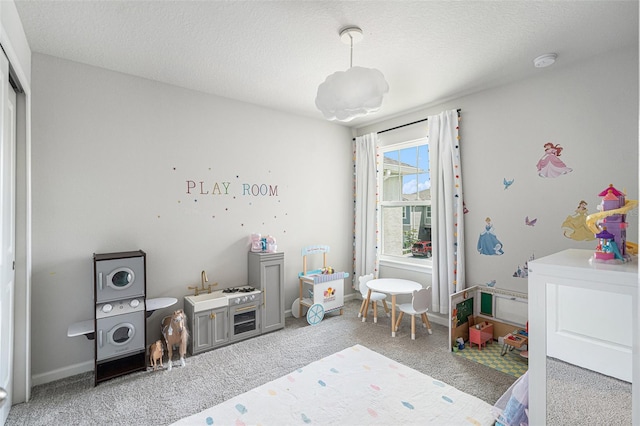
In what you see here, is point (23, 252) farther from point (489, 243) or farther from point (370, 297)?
point (489, 243)

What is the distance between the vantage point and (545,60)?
244 cm

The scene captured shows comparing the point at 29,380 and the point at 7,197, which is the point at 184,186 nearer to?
the point at 7,197

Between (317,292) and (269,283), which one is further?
(317,292)

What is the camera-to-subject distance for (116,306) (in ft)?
7.98

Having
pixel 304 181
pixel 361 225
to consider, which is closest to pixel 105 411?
pixel 304 181

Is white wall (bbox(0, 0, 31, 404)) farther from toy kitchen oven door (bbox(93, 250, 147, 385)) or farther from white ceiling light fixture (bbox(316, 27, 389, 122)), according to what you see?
white ceiling light fixture (bbox(316, 27, 389, 122))

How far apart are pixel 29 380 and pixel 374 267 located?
135 inches

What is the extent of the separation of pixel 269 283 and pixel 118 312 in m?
1.38

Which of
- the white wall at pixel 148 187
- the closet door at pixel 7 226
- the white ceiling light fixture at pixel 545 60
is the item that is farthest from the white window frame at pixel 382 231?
the closet door at pixel 7 226

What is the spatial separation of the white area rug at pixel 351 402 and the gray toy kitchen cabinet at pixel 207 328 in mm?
832

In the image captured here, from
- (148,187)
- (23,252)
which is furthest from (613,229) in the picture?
(23,252)

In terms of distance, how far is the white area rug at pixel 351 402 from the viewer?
6.30ft

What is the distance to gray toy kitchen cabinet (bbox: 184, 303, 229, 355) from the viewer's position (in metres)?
2.79

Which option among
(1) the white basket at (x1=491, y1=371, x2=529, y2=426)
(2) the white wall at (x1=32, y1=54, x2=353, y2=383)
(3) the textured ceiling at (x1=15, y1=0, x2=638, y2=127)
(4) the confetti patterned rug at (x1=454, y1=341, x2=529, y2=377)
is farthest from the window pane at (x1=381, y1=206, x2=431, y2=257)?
(1) the white basket at (x1=491, y1=371, x2=529, y2=426)
